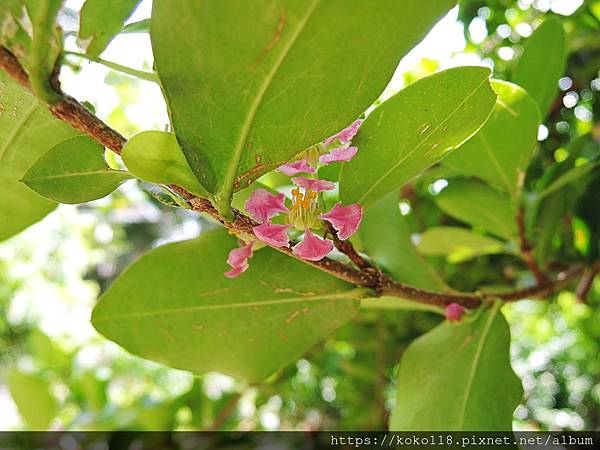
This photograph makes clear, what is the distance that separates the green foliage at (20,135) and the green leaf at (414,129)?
207mm

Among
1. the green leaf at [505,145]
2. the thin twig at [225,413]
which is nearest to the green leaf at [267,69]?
the green leaf at [505,145]

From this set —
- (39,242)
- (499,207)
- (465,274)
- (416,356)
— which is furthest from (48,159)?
(39,242)

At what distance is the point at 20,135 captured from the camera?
42 cm

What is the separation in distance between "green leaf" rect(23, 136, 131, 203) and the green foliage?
3 cm

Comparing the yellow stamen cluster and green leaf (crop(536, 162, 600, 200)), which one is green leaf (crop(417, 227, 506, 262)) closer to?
green leaf (crop(536, 162, 600, 200))

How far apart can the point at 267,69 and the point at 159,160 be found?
0.26 feet

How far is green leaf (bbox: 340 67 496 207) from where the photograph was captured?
A: 15.7 inches

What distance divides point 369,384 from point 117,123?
0.74m

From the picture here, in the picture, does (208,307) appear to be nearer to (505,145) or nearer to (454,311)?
(454,311)

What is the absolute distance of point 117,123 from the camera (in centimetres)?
129

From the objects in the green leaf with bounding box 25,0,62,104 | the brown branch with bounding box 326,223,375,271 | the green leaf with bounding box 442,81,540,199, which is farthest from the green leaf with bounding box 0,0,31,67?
the green leaf with bounding box 442,81,540,199

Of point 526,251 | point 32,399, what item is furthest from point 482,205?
point 32,399

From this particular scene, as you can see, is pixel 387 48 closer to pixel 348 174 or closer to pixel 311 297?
pixel 348 174

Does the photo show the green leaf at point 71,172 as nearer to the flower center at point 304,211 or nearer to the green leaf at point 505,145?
the flower center at point 304,211
